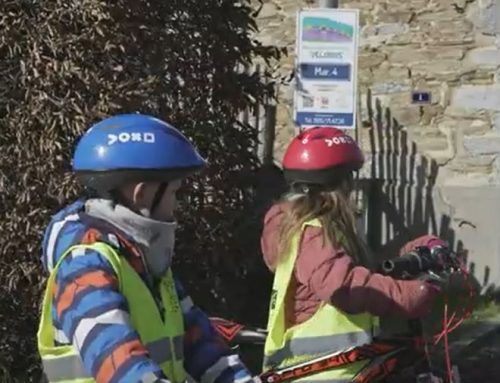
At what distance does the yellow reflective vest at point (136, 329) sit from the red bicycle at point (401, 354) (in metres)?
1.25

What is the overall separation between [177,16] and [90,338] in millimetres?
4359

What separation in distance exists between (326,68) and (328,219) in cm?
395

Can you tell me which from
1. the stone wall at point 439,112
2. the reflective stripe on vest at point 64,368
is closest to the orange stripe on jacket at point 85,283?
the reflective stripe on vest at point 64,368

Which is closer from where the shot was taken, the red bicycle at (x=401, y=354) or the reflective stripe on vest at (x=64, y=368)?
the reflective stripe on vest at (x=64, y=368)

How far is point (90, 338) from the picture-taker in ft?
9.42

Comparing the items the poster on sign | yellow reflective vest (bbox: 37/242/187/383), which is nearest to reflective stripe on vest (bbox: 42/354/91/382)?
yellow reflective vest (bbox: 37/242/187/383)

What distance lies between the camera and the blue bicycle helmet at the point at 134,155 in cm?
306

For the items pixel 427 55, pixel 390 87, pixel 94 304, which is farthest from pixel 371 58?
pixel 94 304

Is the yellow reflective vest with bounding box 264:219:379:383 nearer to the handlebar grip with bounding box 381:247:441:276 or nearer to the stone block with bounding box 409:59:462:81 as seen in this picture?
the handlebar grip with bounding box 381:247:441:276

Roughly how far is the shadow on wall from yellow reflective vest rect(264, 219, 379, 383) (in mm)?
5254

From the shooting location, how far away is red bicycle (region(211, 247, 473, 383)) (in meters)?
4.28

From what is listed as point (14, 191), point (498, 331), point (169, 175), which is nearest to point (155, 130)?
point (169, 175)

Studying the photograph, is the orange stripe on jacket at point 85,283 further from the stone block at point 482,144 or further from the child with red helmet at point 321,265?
the stone block at point 482,144

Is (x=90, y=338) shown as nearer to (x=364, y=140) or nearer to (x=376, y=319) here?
(x=376, y=319)
